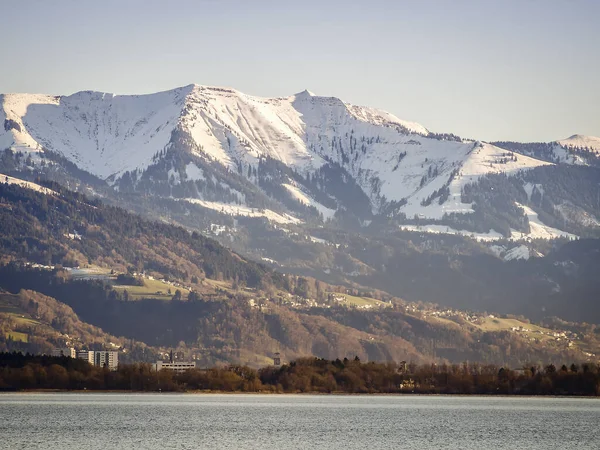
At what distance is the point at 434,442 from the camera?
7392 inches

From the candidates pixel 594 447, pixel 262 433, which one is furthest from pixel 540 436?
pixel 262 433

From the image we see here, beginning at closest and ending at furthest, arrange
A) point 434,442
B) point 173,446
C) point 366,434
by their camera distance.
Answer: point 173,446 → point 434,442 → point 366,434

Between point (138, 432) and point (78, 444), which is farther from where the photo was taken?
point (138, 432)

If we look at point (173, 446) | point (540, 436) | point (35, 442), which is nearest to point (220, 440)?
point (173, 446)

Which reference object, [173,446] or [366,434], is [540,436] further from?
[173,446]

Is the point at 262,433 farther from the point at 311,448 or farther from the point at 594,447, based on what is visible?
the point at 594,447

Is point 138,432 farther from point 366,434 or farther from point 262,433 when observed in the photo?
point 366,434

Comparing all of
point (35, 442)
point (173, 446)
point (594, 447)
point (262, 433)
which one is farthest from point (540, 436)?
point (35, 442)

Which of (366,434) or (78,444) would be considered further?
(366,434)

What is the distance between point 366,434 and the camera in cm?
19975

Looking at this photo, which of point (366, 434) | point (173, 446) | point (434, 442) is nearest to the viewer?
point (173, 446)

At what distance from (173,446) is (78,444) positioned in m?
11.7

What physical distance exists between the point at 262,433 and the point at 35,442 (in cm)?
3348

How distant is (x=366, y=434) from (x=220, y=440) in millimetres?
24039
